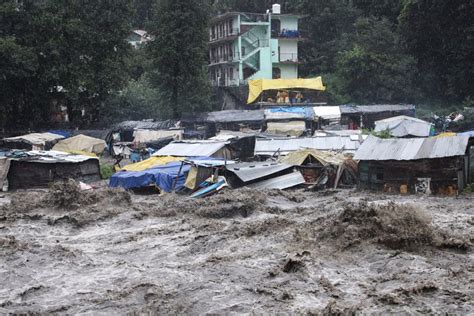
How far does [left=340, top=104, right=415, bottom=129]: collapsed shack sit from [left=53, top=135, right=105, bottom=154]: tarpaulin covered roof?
17986mm

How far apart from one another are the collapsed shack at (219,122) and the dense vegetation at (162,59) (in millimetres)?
3639

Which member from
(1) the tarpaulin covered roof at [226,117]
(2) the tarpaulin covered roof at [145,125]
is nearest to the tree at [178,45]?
(1) the tarpaulin covered roof at [226,117]

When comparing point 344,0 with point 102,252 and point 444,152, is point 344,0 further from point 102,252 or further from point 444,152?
point 102,252

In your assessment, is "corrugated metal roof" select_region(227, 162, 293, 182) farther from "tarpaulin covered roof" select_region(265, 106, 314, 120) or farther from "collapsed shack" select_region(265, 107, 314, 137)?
"tarpaulin covered roof" select_region(265, 106, 314, 120)

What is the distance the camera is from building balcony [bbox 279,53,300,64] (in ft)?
192

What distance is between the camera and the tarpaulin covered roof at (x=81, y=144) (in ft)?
127

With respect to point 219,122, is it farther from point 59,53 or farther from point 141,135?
point 59,53

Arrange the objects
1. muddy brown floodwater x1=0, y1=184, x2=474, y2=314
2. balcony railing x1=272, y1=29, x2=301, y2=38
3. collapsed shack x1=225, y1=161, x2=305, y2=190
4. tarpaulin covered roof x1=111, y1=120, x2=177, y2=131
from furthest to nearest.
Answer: balcony railing x1=272, y1=29, x2=301, y2=38
tarpaulin covered roof x1=111, y1=120, x2=177, y2=131
collapsed shack x1=225, y1=161, x2=305, y2=190
muddy brown floodwater x1=0, y1=184, x2=474, y2=314

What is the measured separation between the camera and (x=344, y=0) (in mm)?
59625

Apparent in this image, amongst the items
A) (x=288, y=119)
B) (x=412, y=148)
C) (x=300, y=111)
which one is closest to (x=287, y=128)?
(x=288, y=119)

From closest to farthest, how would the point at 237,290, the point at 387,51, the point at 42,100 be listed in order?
the point at 237,290
the point at 42,100
the point at 387,51

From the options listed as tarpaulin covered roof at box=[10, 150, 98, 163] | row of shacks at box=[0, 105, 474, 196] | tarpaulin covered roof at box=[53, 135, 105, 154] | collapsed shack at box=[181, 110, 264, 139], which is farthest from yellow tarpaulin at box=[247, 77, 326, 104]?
tarpaulin covered roof at box=[10, 150, 98, 163]

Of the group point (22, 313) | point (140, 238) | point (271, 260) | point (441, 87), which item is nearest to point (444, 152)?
point (271, 260)

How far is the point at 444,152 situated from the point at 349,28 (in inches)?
1580
